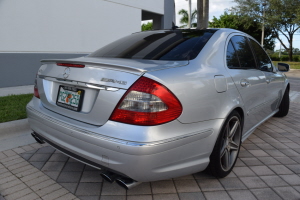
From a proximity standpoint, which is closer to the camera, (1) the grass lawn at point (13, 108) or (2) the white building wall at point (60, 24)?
Result: (1) the grass lawn at point (13, 108)

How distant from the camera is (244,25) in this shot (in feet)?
122

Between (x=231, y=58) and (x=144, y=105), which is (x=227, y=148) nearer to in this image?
(x=231, y=58)

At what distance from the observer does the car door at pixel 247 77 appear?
298cm

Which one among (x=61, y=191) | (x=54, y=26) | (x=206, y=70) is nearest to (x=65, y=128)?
(x=61, y=191)

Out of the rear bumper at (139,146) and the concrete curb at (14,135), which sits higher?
the rear bumper at (139,146)

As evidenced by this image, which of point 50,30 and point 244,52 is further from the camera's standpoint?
point 50,30

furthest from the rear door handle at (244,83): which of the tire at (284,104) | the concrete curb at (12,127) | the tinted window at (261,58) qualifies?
the concrete curb at (12,127)

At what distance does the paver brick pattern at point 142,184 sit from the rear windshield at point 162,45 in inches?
50.3

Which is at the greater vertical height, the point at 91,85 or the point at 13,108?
the point at 91,85

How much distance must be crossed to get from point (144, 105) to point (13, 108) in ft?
12.9

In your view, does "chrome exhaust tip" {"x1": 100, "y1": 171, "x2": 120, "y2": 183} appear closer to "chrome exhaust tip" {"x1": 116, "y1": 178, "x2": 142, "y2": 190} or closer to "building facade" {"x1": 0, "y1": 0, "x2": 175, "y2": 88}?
"chrome exhaust tip" {"x1": 116, "y1": 178, "x2": 142, "y2": 190}

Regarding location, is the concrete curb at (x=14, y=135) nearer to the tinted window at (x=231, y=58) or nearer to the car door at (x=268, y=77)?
the tinted window at (x=231, y=58)

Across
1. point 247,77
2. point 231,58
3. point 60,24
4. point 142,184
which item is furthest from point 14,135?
point 60,24

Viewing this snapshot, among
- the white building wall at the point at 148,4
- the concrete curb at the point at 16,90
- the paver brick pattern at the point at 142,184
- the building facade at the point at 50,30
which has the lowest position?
the paver brick pattern at the point at 142,184
